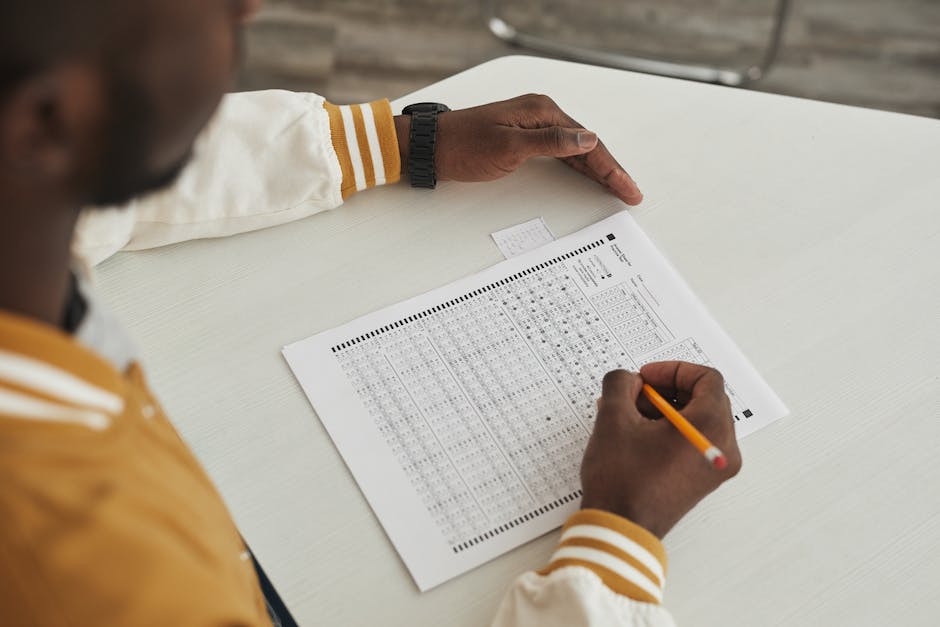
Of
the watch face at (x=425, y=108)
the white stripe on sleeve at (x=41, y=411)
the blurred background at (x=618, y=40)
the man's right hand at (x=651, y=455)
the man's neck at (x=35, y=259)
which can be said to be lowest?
the blurred background at (x=618, y=40)

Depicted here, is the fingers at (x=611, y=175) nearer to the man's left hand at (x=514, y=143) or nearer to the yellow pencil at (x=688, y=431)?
the man's left hand at (x=514, y=143)

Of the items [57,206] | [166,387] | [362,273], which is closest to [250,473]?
[166,387]

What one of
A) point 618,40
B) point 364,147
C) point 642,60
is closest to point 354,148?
point 364,147

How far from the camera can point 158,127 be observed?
1.78ft

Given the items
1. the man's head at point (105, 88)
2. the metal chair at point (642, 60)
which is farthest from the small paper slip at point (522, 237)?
the metal chair at point (642, 60)

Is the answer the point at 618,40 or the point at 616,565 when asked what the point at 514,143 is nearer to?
the point at 616,565

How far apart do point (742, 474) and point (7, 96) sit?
682 mm

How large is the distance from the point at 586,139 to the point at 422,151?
0.18 metres

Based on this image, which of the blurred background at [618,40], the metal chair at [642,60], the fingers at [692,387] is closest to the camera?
the fingers at [692,387]

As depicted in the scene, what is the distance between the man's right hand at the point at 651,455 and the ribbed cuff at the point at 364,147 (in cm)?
34

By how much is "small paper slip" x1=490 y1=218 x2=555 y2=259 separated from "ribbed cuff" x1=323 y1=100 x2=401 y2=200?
0.13m

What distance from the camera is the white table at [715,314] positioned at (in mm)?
824

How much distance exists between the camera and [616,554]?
0.79m

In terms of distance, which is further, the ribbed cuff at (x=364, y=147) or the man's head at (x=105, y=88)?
Result: the ribbed cuff at (x=364, y=147)
